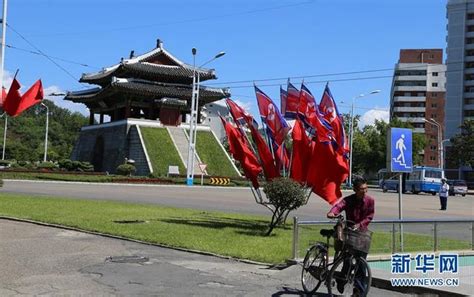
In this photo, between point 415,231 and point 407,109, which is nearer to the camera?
point 415,231

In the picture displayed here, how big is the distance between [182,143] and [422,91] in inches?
2826

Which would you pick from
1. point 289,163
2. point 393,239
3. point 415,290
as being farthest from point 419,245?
point 289,163

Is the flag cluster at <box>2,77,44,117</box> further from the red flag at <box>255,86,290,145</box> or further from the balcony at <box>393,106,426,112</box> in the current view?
the balcony at <box>393,106,426,112</box>

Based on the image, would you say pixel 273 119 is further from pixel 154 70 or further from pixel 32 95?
pixel 154 70

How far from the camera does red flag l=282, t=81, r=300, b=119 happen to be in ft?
54.0

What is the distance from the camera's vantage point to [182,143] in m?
63.3

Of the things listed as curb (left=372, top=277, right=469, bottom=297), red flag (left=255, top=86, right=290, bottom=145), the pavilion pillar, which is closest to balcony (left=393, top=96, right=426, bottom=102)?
the pavilion pillar

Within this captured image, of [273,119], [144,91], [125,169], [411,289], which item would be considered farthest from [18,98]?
[144,91]

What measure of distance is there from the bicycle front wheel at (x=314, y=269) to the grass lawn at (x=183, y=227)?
6.82 feet

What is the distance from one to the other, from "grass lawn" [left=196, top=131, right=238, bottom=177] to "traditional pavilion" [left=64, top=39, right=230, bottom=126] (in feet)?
12.3

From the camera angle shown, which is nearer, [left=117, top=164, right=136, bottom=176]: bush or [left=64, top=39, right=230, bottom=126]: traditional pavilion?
[left=117, top=164, right=136, bottom=176]: bush

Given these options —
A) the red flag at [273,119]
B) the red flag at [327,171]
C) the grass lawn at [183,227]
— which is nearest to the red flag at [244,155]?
the red flag at [273,119]

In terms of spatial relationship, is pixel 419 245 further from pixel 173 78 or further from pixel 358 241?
pixel 173 78

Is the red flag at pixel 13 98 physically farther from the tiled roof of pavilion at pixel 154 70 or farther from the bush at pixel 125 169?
the tiled roof of pavilion at pixel 154 70
